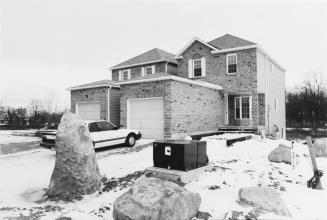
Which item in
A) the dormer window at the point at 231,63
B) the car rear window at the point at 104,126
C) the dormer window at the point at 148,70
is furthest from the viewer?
the dormer window at the point at 148,70

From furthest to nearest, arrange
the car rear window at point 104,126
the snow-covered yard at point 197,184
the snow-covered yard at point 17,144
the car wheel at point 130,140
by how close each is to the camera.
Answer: the snow-covered yard at point 17,144
the car wheel at point 130,140
the car rear window at point 104,126
the snow-covered yard at point 197,184

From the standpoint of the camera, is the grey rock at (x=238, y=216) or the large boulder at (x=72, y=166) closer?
the grey rock at (x=238, y=216)

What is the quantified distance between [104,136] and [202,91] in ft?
24.7

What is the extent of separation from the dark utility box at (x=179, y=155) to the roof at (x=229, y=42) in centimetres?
1337

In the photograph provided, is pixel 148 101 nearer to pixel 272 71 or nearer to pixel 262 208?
pixel 262 208

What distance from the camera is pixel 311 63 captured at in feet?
149

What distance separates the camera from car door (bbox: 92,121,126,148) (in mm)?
10766

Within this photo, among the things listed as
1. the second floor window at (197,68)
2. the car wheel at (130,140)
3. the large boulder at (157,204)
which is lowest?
the large boulder at (157,204)

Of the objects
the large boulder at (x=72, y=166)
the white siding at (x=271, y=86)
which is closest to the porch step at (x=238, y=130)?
the white siding at (x=271, y=86)

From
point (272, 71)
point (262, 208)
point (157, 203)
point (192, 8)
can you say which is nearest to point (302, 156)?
point (262, 208)

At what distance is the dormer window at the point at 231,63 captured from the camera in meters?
17.5

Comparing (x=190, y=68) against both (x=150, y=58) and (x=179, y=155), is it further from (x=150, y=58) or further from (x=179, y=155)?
(x=179, y=155)

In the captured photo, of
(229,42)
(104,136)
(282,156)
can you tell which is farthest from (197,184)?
(229,42)

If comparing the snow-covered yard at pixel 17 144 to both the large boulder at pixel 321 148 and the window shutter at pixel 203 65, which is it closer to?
the window shutter at pixel 203 65
